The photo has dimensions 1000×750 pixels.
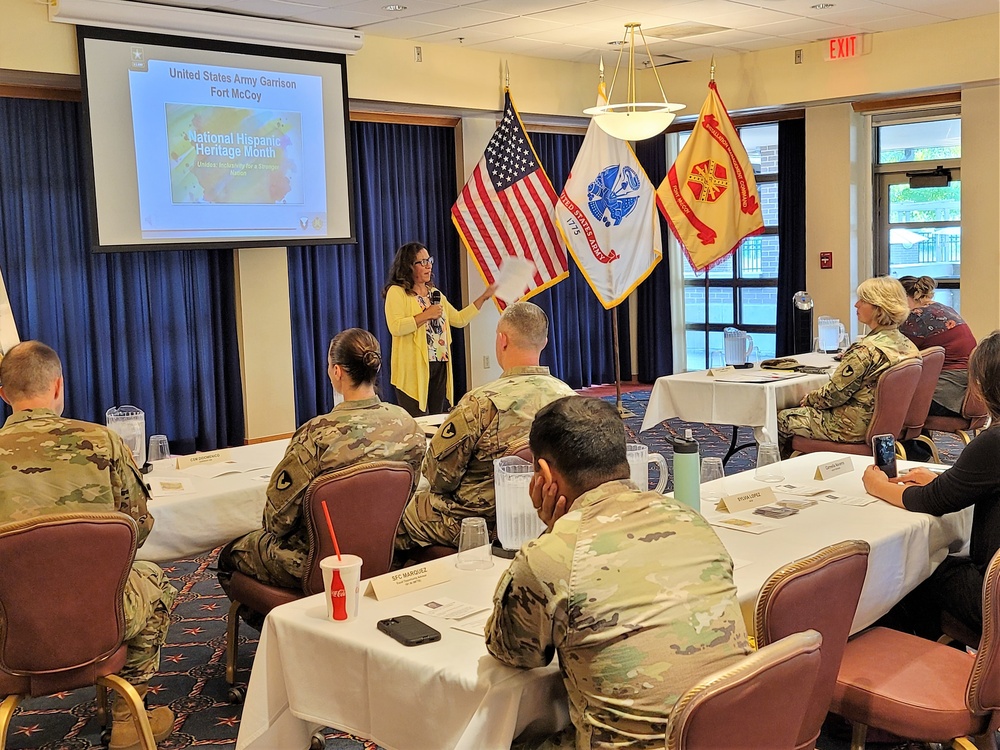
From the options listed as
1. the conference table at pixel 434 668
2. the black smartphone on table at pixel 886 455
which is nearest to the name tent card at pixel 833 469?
the black smartphone on table at pixel 886 455

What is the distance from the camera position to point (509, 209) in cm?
805

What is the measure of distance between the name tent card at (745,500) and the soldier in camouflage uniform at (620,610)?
1264 millimetres

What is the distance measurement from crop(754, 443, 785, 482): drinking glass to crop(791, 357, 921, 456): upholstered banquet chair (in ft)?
5.58

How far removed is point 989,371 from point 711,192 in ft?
19.6

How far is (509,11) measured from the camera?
6934mm

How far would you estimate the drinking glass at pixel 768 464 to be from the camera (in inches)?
144

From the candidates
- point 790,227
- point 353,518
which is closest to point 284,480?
point 353,518

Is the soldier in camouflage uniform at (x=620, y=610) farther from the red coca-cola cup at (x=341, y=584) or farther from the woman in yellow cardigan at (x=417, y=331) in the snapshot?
the woman in yellow cardigan at (x=417, y=331)

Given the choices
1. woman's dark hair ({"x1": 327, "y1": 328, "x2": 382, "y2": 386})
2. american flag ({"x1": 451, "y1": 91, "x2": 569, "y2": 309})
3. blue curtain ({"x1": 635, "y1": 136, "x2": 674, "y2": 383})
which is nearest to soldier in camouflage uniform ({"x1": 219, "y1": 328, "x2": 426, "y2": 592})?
woman's dark hair ({"x1": 327, "y1": 328, "x2": 382, "y2": 386})

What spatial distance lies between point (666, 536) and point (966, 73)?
7.27 metres

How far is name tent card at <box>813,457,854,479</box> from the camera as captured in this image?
11.8 feet

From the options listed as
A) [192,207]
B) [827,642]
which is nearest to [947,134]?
[192,207]

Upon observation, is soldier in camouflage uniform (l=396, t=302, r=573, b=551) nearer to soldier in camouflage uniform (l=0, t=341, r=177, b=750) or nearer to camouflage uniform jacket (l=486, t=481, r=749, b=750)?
soldier in camouflage uniform (l=0, t=341, r=177, b=750)

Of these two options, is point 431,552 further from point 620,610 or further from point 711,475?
point 620,610
